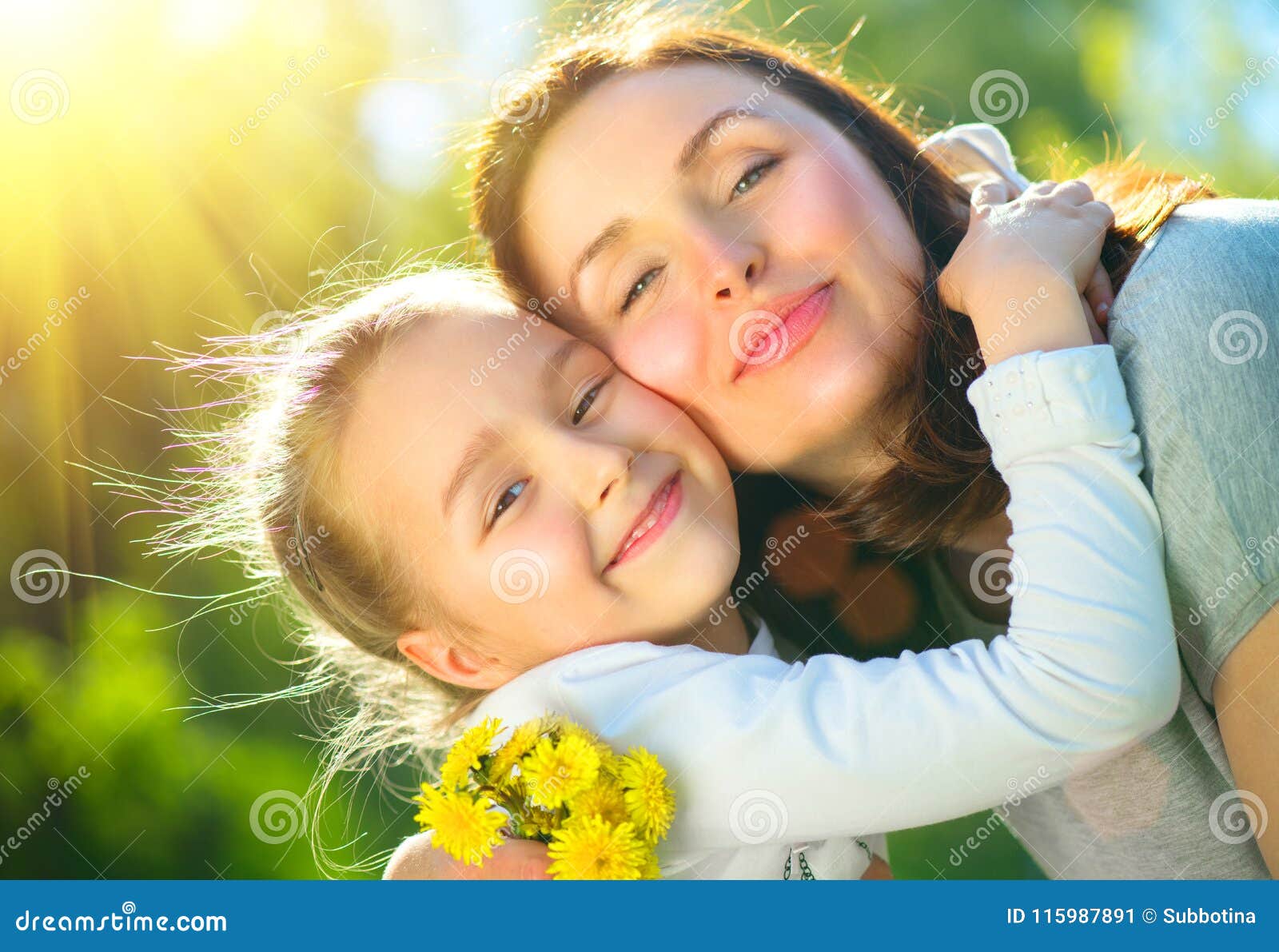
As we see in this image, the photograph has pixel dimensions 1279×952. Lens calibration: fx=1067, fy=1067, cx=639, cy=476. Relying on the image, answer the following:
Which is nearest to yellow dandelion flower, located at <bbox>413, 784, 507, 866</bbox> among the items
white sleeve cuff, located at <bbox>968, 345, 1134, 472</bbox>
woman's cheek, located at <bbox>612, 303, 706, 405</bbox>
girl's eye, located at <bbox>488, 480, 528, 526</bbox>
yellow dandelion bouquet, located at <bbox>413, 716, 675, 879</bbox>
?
yellow dandelion bouquet, located at <bbox>413, 716, 675, 879</bbox>

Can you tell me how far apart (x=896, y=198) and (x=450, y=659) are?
120 centimetres

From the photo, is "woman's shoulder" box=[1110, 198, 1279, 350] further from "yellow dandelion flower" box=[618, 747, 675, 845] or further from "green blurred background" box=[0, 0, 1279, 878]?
"green blurred background" box=[0, 0, 1279, 878]

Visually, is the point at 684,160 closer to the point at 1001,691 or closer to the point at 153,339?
the point at 1001,691

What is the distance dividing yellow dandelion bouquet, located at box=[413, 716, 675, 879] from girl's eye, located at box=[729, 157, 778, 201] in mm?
972

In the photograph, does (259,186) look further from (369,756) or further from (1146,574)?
(1146,574)

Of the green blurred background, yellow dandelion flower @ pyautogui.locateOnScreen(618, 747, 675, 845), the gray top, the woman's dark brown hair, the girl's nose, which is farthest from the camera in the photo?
the green blurred background

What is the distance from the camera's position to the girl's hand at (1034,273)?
1541 millimetres

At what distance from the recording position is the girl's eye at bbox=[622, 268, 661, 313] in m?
1.94

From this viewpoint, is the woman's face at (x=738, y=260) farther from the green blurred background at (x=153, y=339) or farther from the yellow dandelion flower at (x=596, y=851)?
the green blurred background at (x=153, y=339)

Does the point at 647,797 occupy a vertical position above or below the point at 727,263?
below

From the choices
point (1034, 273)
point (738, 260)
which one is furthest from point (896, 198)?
point (1034, 273)

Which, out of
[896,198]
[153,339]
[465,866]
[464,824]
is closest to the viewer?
[464,824]

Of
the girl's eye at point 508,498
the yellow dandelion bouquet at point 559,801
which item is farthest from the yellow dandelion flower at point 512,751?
the girl's eye at point 508,498

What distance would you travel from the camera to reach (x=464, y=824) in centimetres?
150
